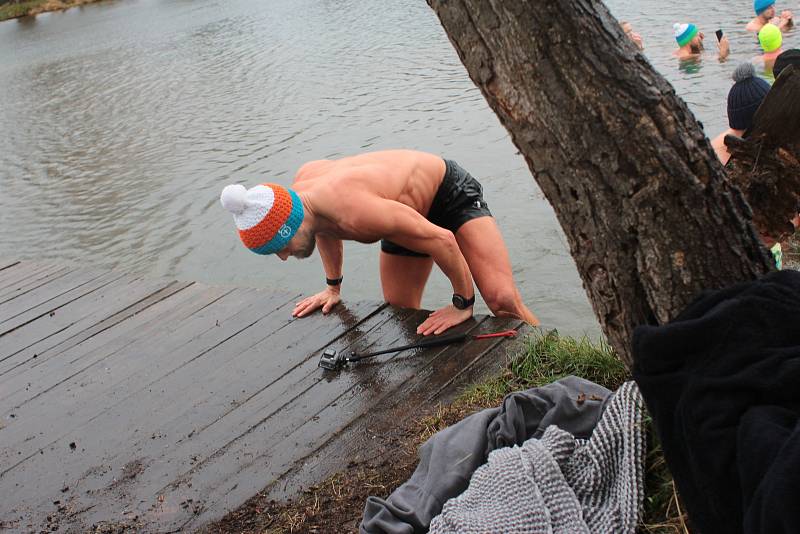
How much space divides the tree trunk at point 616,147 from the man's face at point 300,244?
2385mm

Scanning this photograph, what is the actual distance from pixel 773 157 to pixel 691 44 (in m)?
12.1

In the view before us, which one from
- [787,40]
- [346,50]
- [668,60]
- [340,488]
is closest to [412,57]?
[346,50]

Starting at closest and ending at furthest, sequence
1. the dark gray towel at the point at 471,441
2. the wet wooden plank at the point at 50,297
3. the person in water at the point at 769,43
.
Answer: the dark gray towel at the point at 471,441 → the wet wooden plank at the point at 50,297 → the person in water at the point at 769,43

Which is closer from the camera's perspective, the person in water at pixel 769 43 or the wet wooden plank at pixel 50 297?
the wet wooden plank at pixel 50 297

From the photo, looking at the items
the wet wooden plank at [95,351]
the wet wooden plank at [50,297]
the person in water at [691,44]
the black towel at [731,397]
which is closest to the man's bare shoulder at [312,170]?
the wet wooden plank at [95,351]

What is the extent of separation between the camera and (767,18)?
1313cm

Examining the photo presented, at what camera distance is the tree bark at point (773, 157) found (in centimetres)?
251

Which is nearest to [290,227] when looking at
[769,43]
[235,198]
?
[235,198]

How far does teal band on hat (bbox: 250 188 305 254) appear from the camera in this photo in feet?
14.8

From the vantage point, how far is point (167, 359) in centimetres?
516

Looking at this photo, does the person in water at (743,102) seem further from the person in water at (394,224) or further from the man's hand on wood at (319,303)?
the man's hand on wood at (319,303)

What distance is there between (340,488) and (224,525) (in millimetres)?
498

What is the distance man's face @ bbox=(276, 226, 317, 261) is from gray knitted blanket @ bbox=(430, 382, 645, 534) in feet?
7.19

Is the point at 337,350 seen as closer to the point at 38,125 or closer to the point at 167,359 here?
the point at 167,359
